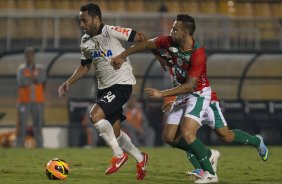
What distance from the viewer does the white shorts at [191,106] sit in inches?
442

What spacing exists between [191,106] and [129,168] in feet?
9.56

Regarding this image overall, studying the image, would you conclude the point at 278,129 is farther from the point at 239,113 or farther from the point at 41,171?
the point at 41,171

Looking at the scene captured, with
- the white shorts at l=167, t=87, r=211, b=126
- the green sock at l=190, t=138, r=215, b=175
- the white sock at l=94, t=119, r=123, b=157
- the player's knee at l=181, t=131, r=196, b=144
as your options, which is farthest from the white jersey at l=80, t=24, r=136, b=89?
the green sock at l=190, t=138, r=215, b=175

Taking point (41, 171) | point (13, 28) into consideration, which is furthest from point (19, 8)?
point (41, 171)

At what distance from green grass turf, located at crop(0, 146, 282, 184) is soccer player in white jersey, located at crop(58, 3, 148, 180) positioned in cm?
53

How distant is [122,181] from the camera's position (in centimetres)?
1139

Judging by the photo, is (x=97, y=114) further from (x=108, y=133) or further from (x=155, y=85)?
(x=155, y=85)

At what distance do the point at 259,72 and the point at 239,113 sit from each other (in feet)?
3.50

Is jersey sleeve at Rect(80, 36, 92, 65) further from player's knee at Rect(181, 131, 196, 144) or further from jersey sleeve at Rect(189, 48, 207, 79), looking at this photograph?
player's knee at Rect(181, 131, 196, 144)

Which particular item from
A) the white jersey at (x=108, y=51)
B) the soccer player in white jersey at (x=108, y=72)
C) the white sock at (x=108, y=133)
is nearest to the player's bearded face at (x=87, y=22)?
the soccer player in white jersey at (x=108, y=72)

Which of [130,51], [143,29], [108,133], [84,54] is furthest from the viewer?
[143,29]

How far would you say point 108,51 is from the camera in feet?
39.9

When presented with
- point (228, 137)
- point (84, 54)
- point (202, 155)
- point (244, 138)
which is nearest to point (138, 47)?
point (84, 54)

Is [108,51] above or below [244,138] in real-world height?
above
